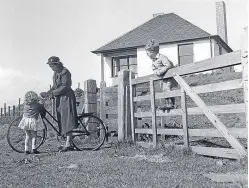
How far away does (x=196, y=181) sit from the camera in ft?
13.0

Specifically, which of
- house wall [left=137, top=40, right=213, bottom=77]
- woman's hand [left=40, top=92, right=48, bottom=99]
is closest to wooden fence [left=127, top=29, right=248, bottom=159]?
woman's hand [left=40, top=92, right=48, bottom=99]

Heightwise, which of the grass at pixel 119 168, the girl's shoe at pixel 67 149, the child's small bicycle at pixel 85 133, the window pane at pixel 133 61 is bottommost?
the grass at pixel 119 168

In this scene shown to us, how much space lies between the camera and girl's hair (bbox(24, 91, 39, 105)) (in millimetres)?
7255

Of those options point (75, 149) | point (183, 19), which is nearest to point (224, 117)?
point (75, 149)

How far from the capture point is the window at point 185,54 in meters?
25.4

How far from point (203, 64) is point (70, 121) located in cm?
320

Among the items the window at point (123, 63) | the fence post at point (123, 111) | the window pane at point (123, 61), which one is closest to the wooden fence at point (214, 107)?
the fence post at point (123, 111)

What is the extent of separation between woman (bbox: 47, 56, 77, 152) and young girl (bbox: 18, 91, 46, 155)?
0.43 meters

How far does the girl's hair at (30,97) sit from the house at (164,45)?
18.4m

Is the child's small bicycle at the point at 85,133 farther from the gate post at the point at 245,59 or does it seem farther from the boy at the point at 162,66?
the gate post at the point at 245,59

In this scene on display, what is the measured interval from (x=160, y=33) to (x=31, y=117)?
21182 millimetres

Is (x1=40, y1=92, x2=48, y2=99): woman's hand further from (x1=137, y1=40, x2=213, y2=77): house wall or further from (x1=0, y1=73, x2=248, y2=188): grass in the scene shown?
(x1=137, y1=40, x2=213, y2=77): house wall

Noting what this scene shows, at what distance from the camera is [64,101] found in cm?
728

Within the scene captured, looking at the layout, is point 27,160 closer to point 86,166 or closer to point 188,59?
point 86,166
